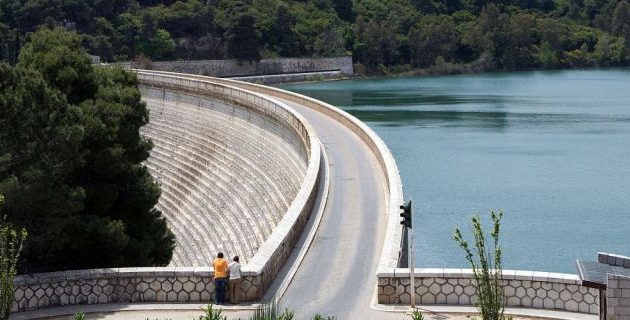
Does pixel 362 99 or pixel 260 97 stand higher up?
pixel 260 97

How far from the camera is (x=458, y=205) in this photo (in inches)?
1903

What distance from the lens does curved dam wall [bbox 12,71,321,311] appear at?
787 inches

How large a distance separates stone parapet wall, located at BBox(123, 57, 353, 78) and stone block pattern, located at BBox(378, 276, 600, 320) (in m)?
110

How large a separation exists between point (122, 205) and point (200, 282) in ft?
30.8

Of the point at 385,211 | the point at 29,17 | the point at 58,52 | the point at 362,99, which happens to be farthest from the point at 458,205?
the point at 29,17

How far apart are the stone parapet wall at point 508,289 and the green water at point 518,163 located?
18009 mm

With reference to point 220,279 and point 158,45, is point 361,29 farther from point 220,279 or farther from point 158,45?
point 220,279

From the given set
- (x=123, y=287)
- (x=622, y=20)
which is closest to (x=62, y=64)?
(x=123, y=287)

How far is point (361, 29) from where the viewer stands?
16000cm

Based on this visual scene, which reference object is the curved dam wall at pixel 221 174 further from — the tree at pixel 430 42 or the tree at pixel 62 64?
the tree at pixel 430 42

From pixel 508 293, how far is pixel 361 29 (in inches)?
5621

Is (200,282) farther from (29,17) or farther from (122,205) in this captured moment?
(29,17)

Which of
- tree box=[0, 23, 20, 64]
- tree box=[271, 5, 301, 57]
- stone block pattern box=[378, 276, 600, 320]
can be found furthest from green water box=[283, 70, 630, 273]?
tree box=[0, 23, 20, 64]

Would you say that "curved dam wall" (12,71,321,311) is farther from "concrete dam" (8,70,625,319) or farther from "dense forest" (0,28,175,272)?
"dense forest" (0,28,175,272)
